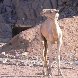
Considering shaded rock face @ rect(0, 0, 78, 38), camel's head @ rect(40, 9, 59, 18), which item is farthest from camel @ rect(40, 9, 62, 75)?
shaded rock face @ rect(0, 0, 78, 38)

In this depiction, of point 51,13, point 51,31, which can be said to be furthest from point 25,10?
point 51,13

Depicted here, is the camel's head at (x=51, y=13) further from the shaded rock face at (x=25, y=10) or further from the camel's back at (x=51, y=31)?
the shaded rock face at (x=25, y=10)

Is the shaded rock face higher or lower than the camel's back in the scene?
higher

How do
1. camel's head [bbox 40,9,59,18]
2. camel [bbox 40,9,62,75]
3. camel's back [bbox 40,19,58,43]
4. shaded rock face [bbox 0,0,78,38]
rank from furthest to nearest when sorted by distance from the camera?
shaded rock face [bbox 0,0,78,38] < camel's back [bbox 40,19,58,43] < camel [bbox 40,9,62,75] < camel's head [bbox 40,9,59,18]

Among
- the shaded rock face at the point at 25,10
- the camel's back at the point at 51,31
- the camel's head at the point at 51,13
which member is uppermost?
the shaded rock face at the point at 25,10

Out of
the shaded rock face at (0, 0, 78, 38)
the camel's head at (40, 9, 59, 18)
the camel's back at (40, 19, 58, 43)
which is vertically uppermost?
the shaded rock face at (0, 0, 78, 38)

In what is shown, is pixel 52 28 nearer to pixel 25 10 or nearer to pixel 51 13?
pixel 51 13

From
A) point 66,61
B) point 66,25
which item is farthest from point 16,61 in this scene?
point 66,25

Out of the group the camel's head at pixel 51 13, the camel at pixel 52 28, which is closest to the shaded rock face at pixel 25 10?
the camel at pixel 52 28

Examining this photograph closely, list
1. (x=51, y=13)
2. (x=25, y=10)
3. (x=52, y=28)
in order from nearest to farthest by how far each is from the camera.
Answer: (x=51, y=13), (x=52, y=28), (x=25, y=10)

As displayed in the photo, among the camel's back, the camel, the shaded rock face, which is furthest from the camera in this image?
the shaded rock face

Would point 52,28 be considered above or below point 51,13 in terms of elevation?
below

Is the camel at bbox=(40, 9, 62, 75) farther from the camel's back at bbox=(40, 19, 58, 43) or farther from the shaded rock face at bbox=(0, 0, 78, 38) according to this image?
the shaded rock face at bbox=(0, 0, 78, 38)

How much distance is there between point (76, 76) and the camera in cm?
1473
